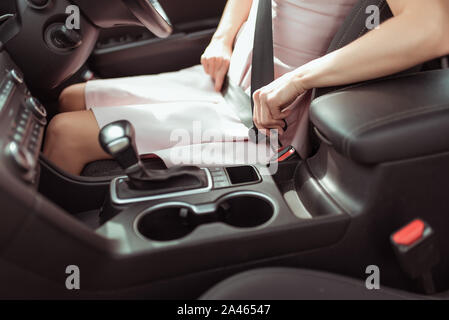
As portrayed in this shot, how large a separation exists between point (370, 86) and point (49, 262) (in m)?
0.65

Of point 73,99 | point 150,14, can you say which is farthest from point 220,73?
point 73,99

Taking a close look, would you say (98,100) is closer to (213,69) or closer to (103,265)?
(213,69)

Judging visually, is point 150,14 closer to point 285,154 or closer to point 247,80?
point 247,80

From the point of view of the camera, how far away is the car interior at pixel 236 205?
26.3 inches

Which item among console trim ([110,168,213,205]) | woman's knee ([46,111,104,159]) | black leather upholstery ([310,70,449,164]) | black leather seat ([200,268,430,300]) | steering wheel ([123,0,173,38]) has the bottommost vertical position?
black leather seat ([200,268,430,300])

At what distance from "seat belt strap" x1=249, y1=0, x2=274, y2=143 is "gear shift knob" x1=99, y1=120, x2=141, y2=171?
32cm

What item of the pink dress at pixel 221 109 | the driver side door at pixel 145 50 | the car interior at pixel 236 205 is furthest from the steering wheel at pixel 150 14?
the driver side door at pixel 145 50

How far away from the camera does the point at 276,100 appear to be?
0.90 metres

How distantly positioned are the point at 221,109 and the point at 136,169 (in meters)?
0.35

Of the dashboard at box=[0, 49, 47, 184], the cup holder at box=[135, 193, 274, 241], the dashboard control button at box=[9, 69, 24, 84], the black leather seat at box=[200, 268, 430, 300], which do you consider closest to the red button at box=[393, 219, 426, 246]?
the black leather seat at box=[200, 268, 430, 300]

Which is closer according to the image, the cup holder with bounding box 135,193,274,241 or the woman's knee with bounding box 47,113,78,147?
the cup holder with bounding box 135,193,274,241

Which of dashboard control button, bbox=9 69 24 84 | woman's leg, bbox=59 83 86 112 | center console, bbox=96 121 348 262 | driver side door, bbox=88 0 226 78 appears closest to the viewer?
center console, bbox=96 121 348 262

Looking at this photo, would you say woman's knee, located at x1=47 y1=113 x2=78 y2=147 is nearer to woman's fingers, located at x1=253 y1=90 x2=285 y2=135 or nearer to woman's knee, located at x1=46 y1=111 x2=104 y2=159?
woman's knee, located at x1=46 y1=111 x2=104 y2=159

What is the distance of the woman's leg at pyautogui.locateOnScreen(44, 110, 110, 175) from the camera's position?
3.21ft
